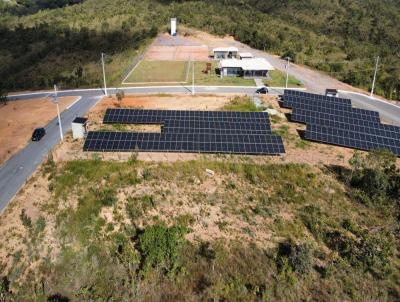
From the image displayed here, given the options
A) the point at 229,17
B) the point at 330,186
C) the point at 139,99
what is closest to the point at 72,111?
the point at 139,99

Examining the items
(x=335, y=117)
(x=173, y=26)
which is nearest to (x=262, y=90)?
(x=335, y=117)

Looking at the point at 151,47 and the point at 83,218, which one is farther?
the point at 151,47

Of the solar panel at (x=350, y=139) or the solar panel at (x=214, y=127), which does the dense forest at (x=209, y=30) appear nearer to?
the solar panel at (x=350, y=139)

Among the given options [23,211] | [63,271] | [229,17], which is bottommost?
[63,271]

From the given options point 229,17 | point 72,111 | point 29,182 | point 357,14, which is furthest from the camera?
point 357,14

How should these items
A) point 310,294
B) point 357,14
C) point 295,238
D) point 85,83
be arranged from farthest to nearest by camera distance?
point 357,14 → point 85,83 → point 295,238 → point 310,294

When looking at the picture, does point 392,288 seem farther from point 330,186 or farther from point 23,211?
point 23,211
